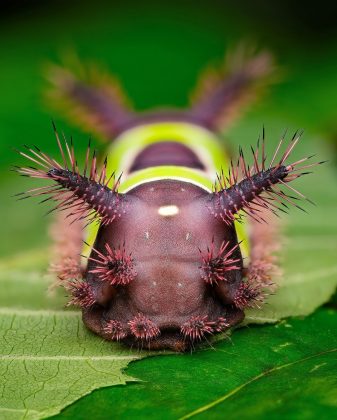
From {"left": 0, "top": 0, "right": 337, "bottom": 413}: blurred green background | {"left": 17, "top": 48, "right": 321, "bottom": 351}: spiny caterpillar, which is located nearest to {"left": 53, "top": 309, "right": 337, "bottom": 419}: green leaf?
{"left": 17, "top": 48, "right": 321, "bottom": 351}: spiny caterpillar

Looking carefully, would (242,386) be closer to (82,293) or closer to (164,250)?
(164,250)

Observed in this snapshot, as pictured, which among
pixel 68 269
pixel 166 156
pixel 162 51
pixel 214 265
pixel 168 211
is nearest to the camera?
pixel 214 265

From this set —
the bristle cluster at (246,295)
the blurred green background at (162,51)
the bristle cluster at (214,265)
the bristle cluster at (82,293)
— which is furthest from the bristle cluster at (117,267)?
the blurred green background at (162,51)

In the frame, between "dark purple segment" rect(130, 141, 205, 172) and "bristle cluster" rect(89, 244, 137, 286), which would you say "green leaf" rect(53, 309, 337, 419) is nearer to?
"bristle cluster" rect(89, 244, 137, 286)

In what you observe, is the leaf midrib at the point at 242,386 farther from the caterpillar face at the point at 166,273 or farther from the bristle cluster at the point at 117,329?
the bristle cluster at the point at 117,329

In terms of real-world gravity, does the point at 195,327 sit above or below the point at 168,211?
below

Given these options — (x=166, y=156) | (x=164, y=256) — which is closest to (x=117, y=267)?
(x=164, y=256)
